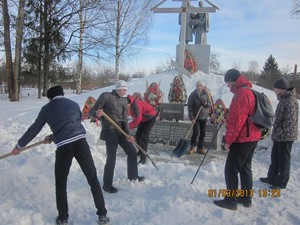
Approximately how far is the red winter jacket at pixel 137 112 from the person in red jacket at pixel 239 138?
169 centimetres

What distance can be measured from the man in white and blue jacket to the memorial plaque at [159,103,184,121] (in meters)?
4.64

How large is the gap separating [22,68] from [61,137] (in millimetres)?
21785

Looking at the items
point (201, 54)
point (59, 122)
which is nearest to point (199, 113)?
point (59, 122)

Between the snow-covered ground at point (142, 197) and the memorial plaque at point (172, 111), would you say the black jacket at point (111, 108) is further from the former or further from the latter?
the memorial plaque at point (172, 111)

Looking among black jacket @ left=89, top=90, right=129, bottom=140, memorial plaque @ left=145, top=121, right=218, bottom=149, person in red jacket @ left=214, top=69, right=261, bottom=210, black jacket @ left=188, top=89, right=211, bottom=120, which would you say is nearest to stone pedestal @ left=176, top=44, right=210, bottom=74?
memorial plaque @ left=145, top=121, right=218, bottom=149

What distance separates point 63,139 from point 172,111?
4849mm

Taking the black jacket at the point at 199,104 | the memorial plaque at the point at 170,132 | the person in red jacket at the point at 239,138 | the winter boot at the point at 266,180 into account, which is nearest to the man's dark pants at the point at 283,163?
the winter boot at the point at 266,180

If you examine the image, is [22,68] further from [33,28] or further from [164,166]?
[164,166]

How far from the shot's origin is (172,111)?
7828 mm

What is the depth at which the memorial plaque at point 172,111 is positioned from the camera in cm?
777

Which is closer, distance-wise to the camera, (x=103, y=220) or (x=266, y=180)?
(x=103, y=220)

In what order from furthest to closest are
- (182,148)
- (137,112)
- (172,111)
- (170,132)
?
(172,111) → (170,132) → (182,148) → (137,112)

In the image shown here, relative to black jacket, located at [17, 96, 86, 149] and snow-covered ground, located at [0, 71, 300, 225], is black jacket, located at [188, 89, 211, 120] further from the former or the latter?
black jacket, located at [17, 96, 86, 149]

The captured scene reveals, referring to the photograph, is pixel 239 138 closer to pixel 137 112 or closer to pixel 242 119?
pixel 242 119
